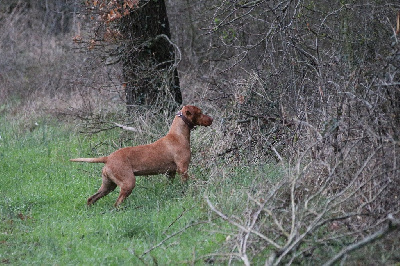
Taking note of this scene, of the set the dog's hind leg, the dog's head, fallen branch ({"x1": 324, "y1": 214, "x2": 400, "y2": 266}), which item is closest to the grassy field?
the dog's hind leg

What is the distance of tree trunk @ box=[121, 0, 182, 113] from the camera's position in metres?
11.6

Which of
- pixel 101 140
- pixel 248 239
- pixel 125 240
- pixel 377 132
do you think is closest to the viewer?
pixel 248 239

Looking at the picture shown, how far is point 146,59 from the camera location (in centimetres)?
1180

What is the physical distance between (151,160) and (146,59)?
12.6 ft

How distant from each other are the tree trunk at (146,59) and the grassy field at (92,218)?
1.56 metres

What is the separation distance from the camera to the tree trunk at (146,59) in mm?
11555

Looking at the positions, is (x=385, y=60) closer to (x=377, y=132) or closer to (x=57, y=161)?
(x=377, y=132)

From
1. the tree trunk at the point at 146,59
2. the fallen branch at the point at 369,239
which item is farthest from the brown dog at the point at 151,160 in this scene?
the fallen branch at the point at 369,239

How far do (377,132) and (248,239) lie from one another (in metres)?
1.72

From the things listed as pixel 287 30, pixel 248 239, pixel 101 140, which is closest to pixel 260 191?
pixel 248 239

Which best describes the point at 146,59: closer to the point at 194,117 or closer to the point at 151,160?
the point at 194,117

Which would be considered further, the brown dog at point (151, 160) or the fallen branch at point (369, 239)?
the brown dog at point (151, 160)

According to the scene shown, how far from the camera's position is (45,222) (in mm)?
7508

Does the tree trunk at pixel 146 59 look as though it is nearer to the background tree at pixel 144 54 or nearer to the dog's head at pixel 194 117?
the background tree at pixel 144 54
